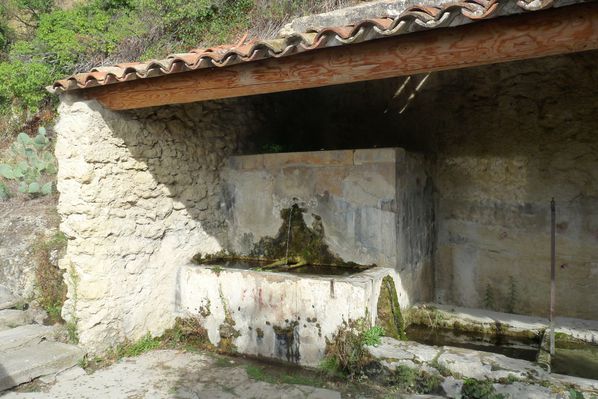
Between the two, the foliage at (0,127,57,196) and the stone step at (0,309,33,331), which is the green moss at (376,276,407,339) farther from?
the foliage at (0,127,57,196)

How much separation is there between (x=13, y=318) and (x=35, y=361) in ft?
3.94

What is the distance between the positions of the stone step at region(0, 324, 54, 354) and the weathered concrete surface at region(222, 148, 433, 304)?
220cm

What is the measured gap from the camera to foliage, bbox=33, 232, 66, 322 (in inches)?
202

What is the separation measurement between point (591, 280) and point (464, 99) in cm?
261

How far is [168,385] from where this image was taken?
3.84 m

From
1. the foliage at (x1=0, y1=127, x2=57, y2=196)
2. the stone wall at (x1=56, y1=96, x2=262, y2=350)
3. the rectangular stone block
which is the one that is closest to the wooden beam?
the stone wall at (x1=56, y1=96, x2=262, y2=350)

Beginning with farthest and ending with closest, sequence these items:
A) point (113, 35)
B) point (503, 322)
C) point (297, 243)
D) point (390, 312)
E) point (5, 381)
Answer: point (113, 35), point (297, 243), point (503, 322), point (390, 312), point (5, 381)

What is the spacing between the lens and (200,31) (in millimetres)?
8891

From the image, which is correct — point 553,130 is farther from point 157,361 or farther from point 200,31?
point 200,31

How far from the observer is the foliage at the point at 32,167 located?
23.1 feet

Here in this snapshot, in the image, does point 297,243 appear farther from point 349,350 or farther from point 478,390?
point 478,390

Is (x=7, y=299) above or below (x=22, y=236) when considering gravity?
below

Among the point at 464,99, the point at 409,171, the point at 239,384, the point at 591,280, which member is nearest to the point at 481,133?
the point at 464,99

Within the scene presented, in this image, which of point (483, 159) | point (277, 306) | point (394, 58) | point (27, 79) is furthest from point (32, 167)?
point (483, 159)
